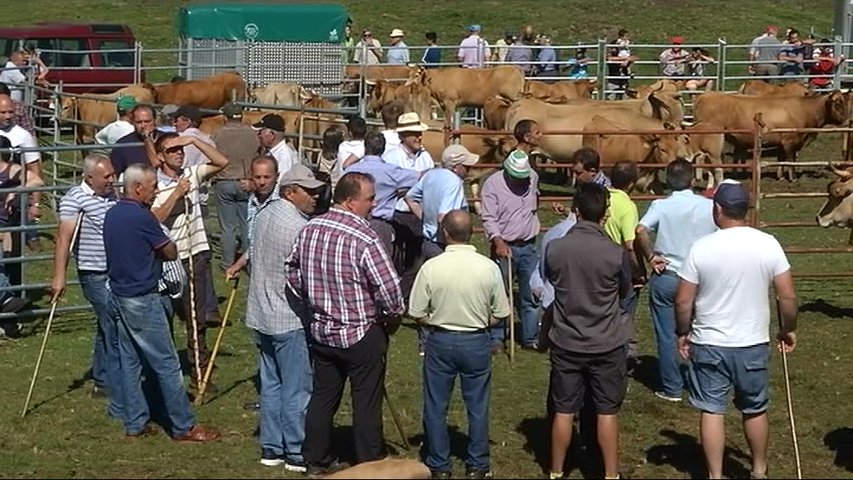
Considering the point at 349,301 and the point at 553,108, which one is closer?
the point at 349,301

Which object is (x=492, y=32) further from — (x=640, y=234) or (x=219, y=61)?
(x=640, y=234)

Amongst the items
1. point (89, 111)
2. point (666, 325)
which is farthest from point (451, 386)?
point (89, 111)

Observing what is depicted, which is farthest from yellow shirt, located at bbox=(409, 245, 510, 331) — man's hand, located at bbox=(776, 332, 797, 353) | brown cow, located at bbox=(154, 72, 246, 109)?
brown cow, located at bbox=(154, 72, 246, 109)

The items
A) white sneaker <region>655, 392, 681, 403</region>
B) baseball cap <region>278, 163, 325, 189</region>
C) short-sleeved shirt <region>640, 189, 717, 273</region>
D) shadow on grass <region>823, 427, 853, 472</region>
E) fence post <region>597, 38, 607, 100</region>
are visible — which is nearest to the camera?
baseball cap <region>278, 163, 325, 189</region>

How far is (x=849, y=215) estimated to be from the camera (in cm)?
1393

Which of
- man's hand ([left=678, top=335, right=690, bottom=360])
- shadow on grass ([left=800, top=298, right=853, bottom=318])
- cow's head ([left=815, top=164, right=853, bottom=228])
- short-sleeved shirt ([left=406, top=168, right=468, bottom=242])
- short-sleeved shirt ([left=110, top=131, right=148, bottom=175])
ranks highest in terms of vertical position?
short-sleeved shirt ([left=110, top=131, right=148, bottom=175])

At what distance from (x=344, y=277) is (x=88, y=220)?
2673mm

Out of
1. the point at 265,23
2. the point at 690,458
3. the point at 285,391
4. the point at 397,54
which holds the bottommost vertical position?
the point at 690,458

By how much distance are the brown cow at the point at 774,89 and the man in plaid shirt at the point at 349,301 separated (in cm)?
1804

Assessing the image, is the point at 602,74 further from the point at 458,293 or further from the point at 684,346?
the point at 458,293

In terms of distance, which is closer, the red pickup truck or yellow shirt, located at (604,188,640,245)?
yellow shirt, located at (604,188,640,245)

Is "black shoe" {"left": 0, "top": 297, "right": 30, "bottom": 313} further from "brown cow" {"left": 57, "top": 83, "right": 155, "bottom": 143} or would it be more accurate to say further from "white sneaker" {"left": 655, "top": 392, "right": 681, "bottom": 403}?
"brown cow" {"left": 57, "top": 83, "right": 155, "bottom": 143}

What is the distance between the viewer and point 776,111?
24.2 m

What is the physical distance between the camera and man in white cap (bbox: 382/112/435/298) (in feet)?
40.0
